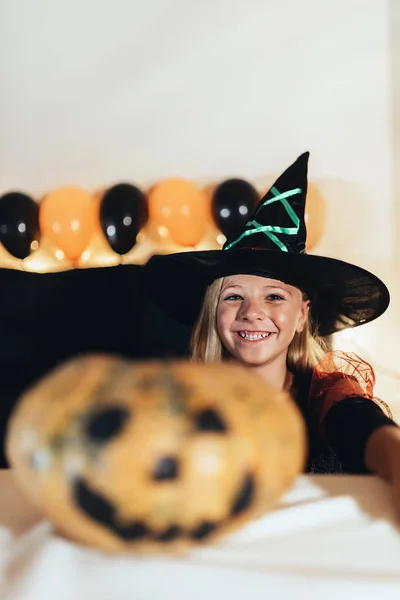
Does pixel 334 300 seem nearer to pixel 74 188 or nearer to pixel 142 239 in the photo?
pixel 142 239

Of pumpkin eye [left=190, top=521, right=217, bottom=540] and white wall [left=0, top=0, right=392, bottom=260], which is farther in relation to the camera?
white wall [left=0, top=0, right=392, bottom=260]

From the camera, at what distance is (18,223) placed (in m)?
1.78

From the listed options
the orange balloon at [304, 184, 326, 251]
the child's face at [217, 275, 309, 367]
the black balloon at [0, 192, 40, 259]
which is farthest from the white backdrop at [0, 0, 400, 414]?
the child's face at [217, 275, 309, 367]

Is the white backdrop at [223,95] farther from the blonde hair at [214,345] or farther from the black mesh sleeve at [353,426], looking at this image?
the black mesh sleeve at [353,426]

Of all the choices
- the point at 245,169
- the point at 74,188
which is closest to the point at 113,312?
the point at 74,188

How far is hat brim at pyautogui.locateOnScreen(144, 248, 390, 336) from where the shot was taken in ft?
3.90

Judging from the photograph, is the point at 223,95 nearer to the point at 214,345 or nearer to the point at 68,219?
the point at 68,219

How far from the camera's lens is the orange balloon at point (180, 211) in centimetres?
176

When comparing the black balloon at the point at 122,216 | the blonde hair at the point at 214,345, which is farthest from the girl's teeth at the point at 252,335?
the black balloon at the point at 122,216

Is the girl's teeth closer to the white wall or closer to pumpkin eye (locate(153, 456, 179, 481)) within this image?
the white wall

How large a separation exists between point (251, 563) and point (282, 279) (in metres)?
0.88

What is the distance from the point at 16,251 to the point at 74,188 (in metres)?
0.28

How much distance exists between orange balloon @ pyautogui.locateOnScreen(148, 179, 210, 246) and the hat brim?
35 cm

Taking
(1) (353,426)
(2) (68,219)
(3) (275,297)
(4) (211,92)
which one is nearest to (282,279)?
(3) (275,297)
